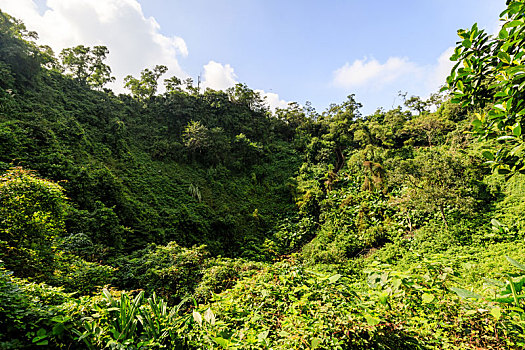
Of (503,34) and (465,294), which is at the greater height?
(503,34)

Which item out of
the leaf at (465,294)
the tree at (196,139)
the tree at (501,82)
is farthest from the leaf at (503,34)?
the tree at (196,139)

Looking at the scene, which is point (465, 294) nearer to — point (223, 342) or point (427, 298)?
point (427, 298)

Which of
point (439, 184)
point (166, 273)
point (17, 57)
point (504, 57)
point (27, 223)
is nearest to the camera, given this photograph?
point (504, 57)

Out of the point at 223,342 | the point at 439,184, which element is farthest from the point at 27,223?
the point at 439,184

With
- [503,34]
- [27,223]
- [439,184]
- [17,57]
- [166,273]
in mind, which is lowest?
[166,273]

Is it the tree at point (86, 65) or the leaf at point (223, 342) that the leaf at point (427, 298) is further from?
the tree at point (86, 65)

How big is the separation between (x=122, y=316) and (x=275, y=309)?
1483mm

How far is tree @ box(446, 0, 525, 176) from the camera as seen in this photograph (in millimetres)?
1286

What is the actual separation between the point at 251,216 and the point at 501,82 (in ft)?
47.7

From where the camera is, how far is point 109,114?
55.1 feet

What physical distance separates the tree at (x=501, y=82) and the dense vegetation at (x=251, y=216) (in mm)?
13

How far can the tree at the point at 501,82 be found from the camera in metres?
1.29

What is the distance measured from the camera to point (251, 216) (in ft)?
50.0

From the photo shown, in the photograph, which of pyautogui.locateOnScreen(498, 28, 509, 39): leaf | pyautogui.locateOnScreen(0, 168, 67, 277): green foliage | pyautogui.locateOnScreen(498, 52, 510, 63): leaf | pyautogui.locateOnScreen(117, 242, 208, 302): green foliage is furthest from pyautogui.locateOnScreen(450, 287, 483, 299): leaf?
pyautogui.locateOnScreen(0, 168, 67, 277): green foliage
